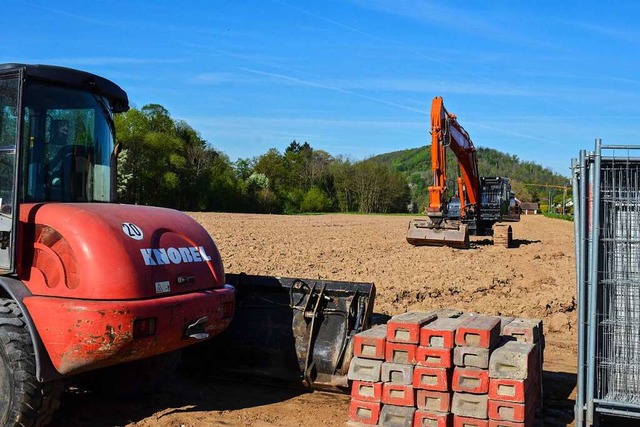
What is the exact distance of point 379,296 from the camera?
12.3m

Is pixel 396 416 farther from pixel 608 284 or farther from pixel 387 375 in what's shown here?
pixel 608 284

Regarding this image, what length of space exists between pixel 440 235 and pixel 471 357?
1527 cm

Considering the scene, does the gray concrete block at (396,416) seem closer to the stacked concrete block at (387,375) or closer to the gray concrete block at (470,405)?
the stacked concrete block at (387,375)

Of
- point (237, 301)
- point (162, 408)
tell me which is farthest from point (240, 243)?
point (162, 408)

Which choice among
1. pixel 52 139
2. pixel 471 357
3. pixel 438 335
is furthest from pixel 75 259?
pixel 471 357

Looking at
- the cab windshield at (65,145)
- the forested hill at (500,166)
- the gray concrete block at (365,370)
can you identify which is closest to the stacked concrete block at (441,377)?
the gray concrete block at (365,370)

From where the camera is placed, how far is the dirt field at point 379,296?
6125 millimetres

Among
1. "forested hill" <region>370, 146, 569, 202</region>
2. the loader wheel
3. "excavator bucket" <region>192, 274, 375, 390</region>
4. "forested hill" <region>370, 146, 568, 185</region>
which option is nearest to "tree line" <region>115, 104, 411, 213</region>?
"excavator bucket" <region>192, 274, 375, 390</region>

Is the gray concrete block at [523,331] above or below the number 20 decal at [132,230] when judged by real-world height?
below

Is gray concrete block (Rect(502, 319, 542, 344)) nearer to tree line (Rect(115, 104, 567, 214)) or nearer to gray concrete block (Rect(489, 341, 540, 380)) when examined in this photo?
gray concrete block (Rect(489, 341, 540, 380))

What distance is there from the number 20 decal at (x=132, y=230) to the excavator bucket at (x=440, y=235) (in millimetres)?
15820

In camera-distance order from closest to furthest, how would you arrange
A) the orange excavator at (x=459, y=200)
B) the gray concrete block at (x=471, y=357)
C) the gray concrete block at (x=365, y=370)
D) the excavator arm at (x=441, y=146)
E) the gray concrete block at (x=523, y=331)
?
the gray concrete block at (x=471, y=357) → the gray concrete block at (x=365, y=370) → the gray concrete block at (x=523, y=331) → the excavator arm at (x=441, y=146) → the orange excavator at (x=459, y=200)

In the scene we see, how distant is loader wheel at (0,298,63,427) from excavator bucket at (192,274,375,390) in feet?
7.64

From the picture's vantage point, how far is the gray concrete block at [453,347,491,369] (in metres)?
5.46
